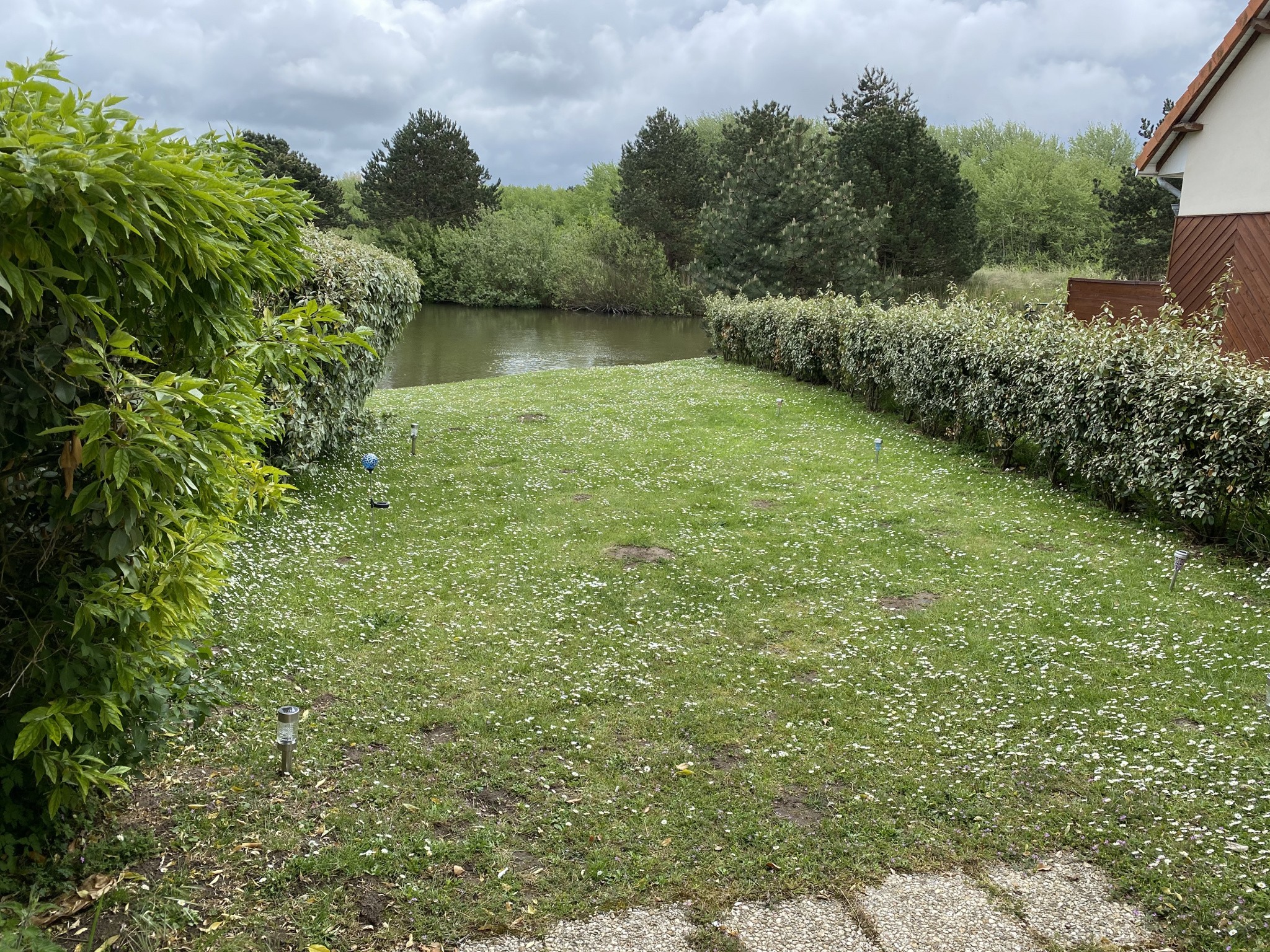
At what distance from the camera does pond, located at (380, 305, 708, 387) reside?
109 feet

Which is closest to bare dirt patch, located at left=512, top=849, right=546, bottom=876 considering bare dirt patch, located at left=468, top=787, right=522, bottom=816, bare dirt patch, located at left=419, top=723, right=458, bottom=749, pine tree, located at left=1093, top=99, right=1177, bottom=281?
bare dirt patch, located at left=468, top=787, right=522, bottom=816

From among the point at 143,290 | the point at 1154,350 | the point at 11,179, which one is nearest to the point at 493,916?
the point at 143,290

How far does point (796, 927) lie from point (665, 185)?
67.2m

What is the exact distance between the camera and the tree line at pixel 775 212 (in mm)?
43500

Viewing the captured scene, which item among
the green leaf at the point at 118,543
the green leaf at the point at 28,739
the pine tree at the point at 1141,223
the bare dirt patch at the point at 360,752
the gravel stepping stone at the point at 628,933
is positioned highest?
the pine tree at the point at 1141,223

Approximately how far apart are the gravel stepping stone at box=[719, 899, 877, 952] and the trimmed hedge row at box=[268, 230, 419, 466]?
7.86 metres

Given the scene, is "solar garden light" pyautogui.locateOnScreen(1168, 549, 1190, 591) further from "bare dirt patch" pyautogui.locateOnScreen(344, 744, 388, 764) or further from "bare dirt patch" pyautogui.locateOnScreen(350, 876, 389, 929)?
"bare dirt patch" pyautogui.locateOnScreen(350, 876, 389, 929)

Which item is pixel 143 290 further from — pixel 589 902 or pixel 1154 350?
pixel 1154 350

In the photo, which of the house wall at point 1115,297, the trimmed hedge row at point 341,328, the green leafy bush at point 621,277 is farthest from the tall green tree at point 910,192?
the trimmed hedge row at point 341,328

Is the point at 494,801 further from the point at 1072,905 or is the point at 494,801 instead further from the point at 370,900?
the point at 1072,905

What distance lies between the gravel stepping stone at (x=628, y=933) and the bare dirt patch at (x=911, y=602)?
4864 mm

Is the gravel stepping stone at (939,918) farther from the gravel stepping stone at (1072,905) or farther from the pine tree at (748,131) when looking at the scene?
the pine tree at (748,131)

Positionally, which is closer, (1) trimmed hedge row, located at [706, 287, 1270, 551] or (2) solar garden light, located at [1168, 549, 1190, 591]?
(2) solar garden light, located at [1168, 549, 1190, 591]

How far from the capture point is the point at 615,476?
13.8 metres
